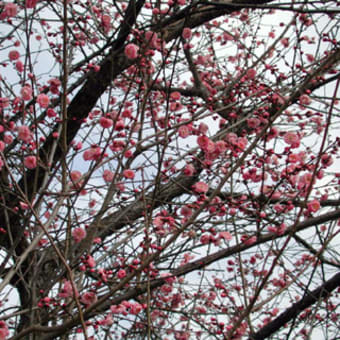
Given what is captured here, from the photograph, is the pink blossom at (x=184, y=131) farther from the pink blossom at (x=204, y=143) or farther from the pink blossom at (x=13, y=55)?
the pink blossom at (x=13, y=55)

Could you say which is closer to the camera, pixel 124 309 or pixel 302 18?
pixel 124 309

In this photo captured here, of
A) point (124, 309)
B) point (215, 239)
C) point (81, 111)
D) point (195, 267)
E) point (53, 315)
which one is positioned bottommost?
point (53, 315)

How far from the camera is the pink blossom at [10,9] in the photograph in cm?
314

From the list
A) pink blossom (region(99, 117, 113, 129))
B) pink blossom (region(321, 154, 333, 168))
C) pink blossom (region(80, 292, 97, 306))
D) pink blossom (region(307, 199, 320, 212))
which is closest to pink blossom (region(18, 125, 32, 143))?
pink blossom (region(99, 117, 113, 129))

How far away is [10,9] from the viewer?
3158 millimetres

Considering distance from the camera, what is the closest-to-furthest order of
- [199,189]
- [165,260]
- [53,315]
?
[53,315] < [199,189] < [165,260]

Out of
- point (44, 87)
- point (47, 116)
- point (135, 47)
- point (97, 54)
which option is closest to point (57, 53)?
point (44, 87)

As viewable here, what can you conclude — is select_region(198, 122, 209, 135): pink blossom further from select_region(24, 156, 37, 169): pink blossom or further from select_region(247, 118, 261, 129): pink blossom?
select_region(24, 156, 37, 169): pink blossom

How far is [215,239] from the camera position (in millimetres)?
2402

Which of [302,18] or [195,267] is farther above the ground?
[302,18]

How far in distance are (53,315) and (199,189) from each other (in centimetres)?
122

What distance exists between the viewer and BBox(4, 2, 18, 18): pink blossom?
3.14 meters

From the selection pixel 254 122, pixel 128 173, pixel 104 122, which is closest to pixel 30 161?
pixel 104 122

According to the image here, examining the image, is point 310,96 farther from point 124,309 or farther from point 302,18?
point 124,309
